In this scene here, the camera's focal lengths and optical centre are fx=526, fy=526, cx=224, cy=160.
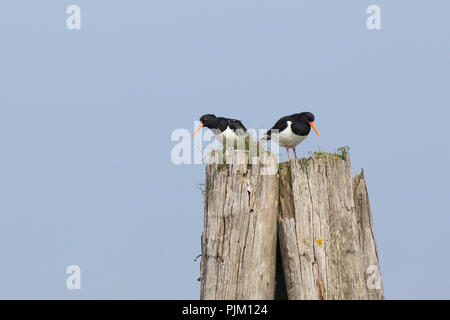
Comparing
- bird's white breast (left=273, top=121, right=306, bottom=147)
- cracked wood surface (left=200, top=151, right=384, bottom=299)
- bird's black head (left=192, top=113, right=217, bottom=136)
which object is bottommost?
cracked wood surface (left=200, top=151, right=384, bottom=299)

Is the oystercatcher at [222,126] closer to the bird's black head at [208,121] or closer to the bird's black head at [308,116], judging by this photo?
the bird's black head at [208,121]

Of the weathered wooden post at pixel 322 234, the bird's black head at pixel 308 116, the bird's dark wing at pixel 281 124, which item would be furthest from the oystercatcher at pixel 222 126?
the weathered wooden post at pixel 322 234

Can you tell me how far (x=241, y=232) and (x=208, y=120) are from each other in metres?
4.72

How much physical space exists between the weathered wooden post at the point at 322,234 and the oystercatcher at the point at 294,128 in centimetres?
243

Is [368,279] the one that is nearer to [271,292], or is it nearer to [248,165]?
[271,292]

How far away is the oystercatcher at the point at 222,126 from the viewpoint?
397 inches

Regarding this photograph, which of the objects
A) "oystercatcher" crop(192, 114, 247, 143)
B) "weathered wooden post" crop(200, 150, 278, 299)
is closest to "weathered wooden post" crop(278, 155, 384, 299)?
"weathered wooden post" crop(200, 150, 278, 299)

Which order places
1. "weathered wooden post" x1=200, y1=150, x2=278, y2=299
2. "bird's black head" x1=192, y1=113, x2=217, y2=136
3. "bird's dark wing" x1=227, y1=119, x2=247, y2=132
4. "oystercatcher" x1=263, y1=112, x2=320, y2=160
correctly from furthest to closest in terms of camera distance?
"bird's black head" x1=192, y1=113, x2=217, y2=136 → "bird's dark wing" x1=227, y1=119, x2=247, y2=132 → "oystercatcher" x1=263, y1=112, x2=320, y2=160 → "weathered wooden post" x1=200, y1=150, x2=278, y2=299

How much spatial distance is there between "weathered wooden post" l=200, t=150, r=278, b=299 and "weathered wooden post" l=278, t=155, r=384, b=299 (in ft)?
0.73

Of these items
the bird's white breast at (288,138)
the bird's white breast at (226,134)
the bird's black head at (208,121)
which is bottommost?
the bird's white breast at (288,138)

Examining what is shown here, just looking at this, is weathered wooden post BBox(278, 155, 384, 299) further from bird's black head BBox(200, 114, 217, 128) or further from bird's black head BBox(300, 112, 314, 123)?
bird's black head BBox(200, 114, 217, 128)

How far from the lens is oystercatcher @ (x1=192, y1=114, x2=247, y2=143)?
1009cm

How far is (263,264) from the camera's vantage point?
6.71 m

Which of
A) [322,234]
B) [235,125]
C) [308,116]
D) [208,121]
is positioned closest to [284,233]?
[322,234]
